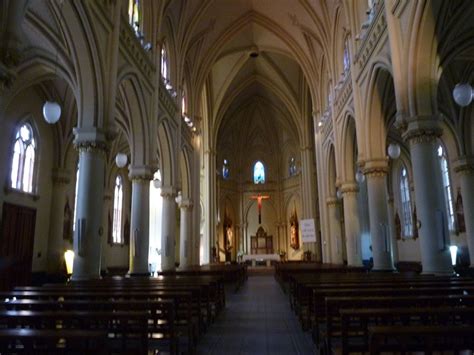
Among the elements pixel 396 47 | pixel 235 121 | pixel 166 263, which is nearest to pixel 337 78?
pixel 396 47

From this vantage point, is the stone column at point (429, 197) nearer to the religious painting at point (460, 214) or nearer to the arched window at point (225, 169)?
the religious painting at point (460, 214)

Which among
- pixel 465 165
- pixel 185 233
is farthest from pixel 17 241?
pixel 465 165

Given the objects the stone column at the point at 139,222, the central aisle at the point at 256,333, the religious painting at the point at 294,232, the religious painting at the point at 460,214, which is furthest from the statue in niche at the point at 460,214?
the religious painting at the point at 294,232

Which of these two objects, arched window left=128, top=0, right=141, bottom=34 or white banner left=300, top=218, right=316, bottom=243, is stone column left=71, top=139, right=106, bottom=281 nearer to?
arched window left=128, top=0, right=141, bottom=34

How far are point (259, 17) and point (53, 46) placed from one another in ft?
49.6

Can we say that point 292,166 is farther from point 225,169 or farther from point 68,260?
point 68,260

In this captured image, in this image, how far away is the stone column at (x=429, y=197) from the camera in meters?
8.75

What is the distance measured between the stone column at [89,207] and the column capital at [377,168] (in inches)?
357

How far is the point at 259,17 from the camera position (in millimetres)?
23500

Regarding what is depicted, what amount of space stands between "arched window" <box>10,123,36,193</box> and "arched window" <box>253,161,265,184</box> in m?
27.0

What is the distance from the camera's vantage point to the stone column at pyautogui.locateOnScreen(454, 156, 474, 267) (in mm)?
15925

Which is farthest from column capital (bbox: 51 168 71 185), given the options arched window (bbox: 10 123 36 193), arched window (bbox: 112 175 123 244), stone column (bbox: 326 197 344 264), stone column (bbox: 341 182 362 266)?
stone column (bbox: 326 197 344 264)

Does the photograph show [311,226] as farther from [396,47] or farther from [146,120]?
[396,47]

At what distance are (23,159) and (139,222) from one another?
6.03 meters
